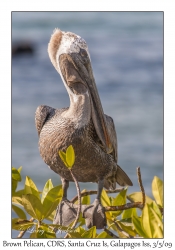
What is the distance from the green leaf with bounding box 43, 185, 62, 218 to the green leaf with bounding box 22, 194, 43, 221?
3 centimetres

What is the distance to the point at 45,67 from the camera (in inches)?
410

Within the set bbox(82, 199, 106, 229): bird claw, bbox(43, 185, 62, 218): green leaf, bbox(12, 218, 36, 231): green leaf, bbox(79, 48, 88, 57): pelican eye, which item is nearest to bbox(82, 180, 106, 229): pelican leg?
bbox(82, 199, 106, 229): bird claw

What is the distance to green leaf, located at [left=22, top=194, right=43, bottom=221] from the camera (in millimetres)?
1984

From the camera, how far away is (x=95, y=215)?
2.11 meters

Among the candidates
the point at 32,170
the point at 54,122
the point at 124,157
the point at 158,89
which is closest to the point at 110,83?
the point at 158,89

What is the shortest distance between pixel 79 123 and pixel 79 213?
0.43 m

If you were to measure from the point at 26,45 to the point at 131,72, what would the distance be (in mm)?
2825

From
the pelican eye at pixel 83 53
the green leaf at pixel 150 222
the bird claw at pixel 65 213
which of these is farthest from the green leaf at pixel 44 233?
the pelican eye at pixel 83 53

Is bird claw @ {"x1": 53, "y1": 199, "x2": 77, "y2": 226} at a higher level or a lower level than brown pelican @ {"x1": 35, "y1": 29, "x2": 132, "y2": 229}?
lower

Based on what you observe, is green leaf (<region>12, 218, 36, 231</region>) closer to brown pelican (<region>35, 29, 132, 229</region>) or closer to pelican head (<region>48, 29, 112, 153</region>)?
brown pelican (<region>35, 29, 132, 229</region>)

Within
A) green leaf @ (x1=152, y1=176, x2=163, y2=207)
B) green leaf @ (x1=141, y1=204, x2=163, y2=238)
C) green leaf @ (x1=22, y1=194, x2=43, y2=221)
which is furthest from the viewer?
green leaf @ (x1=152, y1=176, x2=163, y2=207)

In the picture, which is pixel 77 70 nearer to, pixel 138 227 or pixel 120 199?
pixel 120 199

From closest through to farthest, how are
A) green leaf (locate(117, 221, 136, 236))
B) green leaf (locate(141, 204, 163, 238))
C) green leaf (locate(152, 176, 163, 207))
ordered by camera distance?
1. green leaf (locate(141, 204, 163, 238))
2. green leaf (locate(117, 221, 136, 236))
3. green leaf (locate(152, 176, 163, 207))

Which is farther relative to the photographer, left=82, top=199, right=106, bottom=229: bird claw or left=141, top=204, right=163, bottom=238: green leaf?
left=82, top=199, right=106, bottom=229: bird claw
